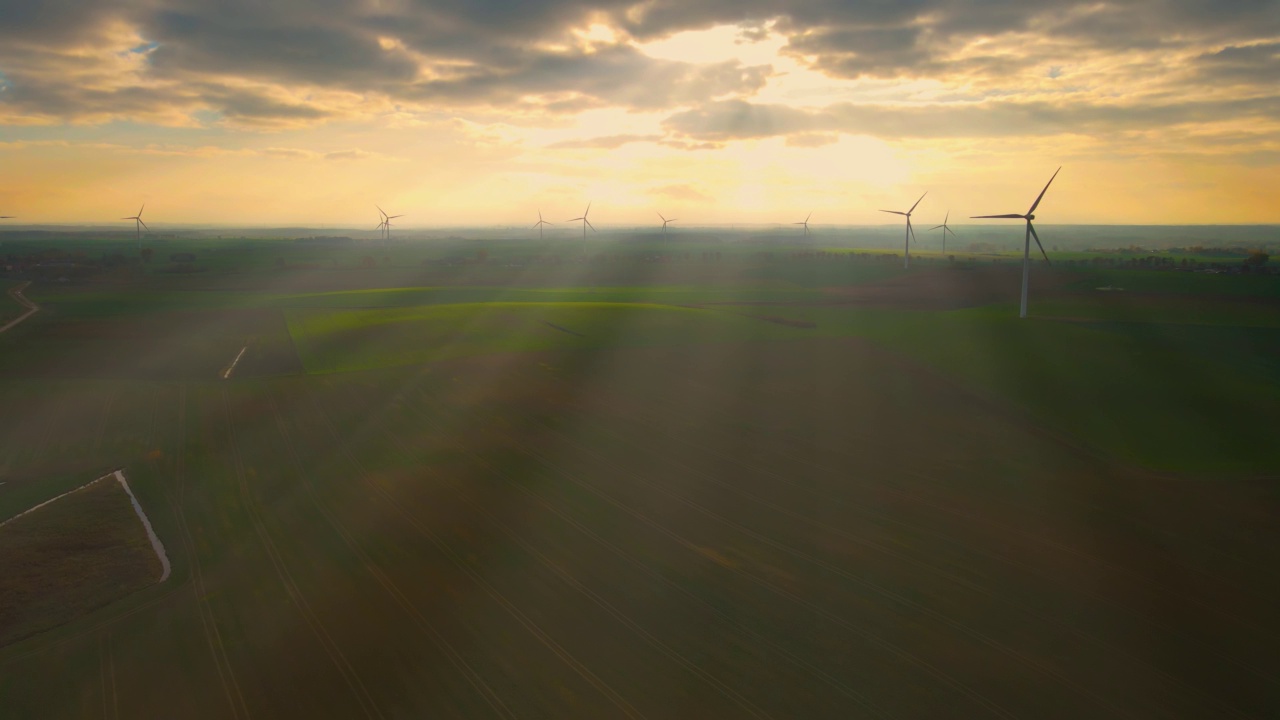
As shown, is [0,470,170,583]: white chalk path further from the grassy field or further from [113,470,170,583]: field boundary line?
the grassy field

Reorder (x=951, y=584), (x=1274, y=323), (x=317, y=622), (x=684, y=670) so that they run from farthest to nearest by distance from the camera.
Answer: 1. (x=1274, y=323)
2. (x=951, y=584)
3. (x=317, y=622)
4. (x=684, y=670)

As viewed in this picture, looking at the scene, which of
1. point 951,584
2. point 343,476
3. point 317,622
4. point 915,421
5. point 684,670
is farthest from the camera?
point 915,421

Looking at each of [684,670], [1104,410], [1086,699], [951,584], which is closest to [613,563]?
[684,670]

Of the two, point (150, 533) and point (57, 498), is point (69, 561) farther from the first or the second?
point (57, 498)

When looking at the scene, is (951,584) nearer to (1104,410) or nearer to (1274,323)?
(1104,410)

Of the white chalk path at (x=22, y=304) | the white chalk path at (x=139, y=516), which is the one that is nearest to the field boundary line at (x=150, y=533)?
the white chalk path at (x=139, y=516)

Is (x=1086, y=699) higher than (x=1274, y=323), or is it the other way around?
(x=1274, y=323)
